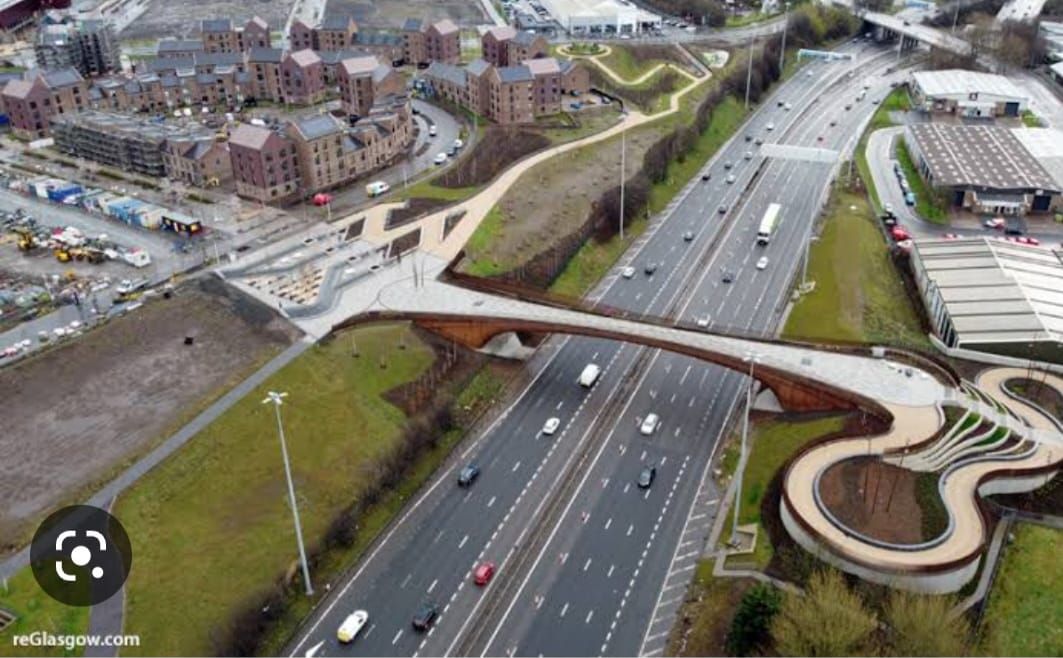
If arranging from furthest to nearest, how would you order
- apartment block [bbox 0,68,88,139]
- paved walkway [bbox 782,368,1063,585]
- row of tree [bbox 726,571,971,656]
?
apartment block [bbox 0,68,88,139], paved walkway [bbox 782,368,1063,585], row of tree [bbox 726,571,971,656]

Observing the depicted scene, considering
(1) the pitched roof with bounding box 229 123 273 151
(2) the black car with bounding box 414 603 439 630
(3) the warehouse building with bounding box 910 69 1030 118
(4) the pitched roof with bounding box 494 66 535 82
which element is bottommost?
(2) the black car with bounding box 414 603 439 630

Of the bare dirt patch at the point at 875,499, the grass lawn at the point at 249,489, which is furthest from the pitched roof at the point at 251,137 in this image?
the bare dirt patch at the point at 875,499

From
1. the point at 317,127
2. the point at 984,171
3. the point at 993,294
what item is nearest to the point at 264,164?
the point at 317,127

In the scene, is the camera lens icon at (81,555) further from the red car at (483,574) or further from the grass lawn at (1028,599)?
the grass lawn at (1028,599)

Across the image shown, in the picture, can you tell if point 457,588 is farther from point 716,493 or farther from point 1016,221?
point 1016,221

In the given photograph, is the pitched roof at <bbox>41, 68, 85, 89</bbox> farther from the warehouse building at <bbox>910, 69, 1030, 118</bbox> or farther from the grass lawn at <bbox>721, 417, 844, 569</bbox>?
the warehouse building at <bbox>910, 69, 1030, 118</bbox>

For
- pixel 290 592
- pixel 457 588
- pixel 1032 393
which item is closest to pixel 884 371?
pixel 1032 393

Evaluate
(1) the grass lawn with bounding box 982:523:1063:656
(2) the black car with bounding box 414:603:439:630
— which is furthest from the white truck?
(2) the black car with bounding box 414:603:439:630
